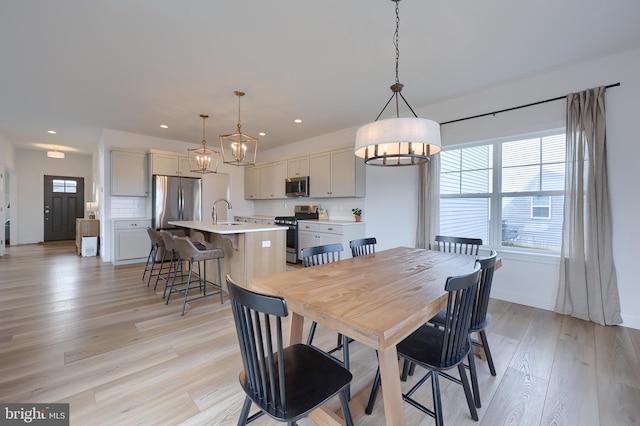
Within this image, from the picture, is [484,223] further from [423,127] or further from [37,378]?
[37,378]

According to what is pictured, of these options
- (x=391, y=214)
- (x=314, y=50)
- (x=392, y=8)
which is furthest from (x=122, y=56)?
(x=391, y=214)

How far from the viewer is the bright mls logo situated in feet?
4.96

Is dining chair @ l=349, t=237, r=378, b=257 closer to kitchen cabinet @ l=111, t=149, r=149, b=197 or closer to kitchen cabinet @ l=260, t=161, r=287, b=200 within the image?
kitchen cabinet @ l=260, t=161, r=287, b=200

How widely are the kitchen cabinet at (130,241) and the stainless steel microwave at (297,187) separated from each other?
9.47 ft

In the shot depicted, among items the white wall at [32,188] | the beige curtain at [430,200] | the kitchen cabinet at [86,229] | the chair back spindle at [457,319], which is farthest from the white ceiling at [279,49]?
the white wall at [32,188]

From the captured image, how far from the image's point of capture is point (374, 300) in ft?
4.33

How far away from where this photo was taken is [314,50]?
2.62m

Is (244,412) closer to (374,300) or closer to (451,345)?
(374,300)

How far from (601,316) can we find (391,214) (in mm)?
2612

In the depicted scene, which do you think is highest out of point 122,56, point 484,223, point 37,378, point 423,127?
point 122,56

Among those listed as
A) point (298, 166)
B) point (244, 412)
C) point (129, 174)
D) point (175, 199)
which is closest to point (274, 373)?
point (244, 412)

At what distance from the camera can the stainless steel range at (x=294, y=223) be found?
5.32 m

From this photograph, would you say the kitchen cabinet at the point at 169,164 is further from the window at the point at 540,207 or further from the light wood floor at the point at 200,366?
the window at the point at 540,207

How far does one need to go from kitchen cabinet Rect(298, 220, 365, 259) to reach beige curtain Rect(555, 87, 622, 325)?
272 cm
